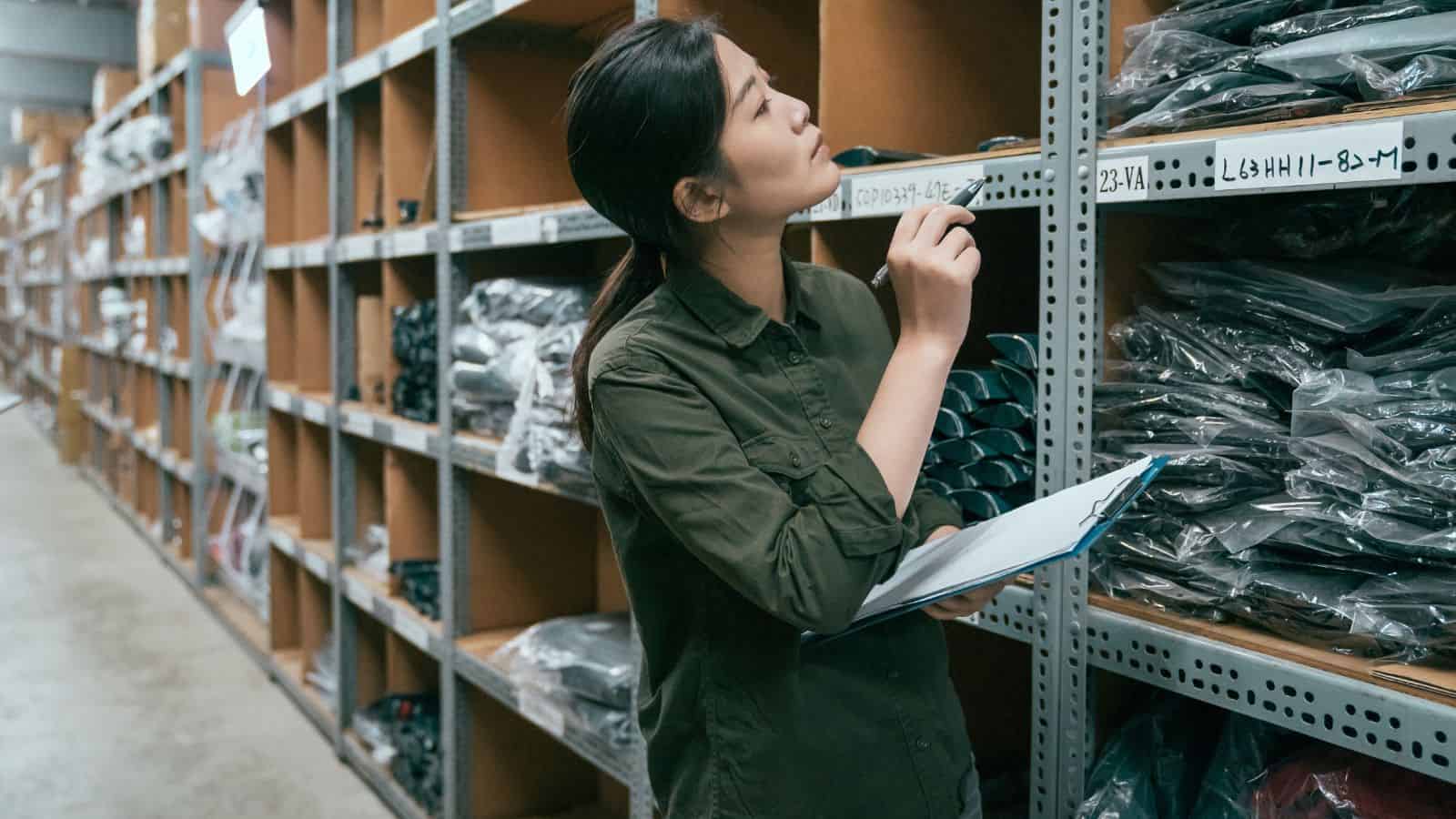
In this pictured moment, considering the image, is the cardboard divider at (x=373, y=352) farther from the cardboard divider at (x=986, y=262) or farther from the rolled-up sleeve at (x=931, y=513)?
the rolled-up sleeve at (x=931, y=513)

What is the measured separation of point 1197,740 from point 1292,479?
1.22 ft

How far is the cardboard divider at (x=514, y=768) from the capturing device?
2.94 metres

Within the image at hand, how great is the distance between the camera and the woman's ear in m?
1.18

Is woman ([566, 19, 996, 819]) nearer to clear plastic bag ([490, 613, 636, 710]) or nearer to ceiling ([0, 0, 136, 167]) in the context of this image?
A: clear plastic bag ([490, 613, 636, 710])

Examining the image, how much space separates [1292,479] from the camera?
123cm

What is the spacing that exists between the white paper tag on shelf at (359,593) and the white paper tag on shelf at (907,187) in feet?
7.26

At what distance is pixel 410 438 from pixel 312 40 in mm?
1642

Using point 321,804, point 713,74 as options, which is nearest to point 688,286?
point 713,74

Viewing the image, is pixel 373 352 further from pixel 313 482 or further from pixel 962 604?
pixel 962 604

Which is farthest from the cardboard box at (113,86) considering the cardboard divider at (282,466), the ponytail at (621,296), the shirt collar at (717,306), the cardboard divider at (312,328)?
the shirt collar at (717,306)

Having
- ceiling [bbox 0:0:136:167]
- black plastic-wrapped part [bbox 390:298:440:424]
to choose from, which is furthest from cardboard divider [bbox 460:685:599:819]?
ceiling [bbox 0:0:136:167]

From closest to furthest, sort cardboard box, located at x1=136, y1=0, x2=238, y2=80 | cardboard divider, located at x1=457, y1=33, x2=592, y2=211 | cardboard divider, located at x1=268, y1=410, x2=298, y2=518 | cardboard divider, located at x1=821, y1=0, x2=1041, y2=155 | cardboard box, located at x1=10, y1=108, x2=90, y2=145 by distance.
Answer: cardboard divider, located at x1=821, y1=0, x2=1041, y2=155 < cardboard divider, located at x1=457, y1=33, x2=592, y2=211 < cardboard divider, located at x1=268, y1=410, x2=298, y2=518 < cardboard box, located at x1=136, y1=0, x2=238, y2=80 < cardboard box, located at x1=10, y1=108, x2=90, y2=145

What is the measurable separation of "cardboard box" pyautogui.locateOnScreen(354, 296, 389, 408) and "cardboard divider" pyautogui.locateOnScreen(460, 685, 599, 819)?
37.2 inches

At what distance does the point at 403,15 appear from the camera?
125 inches
